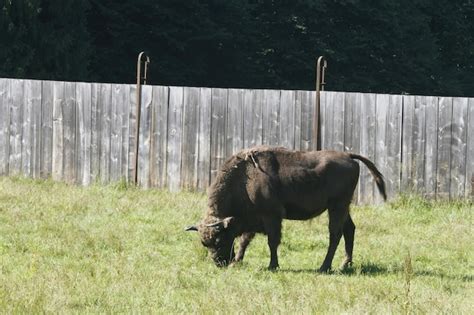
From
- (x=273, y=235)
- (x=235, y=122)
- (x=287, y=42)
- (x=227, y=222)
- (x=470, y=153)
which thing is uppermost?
(x=287, y=42)

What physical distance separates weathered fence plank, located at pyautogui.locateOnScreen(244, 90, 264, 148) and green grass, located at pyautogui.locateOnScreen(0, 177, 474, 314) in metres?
1.40

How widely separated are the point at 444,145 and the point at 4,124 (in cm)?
846

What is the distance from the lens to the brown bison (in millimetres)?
10547

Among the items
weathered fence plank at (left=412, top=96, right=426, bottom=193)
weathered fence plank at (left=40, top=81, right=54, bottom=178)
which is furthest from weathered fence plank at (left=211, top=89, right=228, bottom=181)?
A: weathered fence plank at (left=40, top=81, right=54, bottom=178)

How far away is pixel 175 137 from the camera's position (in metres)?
16.5

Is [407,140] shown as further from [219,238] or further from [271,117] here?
[219,238]

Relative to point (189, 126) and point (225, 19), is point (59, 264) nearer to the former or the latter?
point (189, 126)

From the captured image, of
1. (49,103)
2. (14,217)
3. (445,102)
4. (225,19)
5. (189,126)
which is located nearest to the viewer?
(14,217)

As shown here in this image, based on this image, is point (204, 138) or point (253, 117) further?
point (204, 138)

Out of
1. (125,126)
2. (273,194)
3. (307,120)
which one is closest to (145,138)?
(125,126)

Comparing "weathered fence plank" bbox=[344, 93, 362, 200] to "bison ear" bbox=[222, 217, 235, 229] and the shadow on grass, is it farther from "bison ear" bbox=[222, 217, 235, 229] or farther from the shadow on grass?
"bison ear" bbox=[222, 217, 235, 229]

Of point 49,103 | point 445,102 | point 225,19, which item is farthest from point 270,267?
point 225,19

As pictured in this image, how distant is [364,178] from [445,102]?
1753mm

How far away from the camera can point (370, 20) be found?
106ft
